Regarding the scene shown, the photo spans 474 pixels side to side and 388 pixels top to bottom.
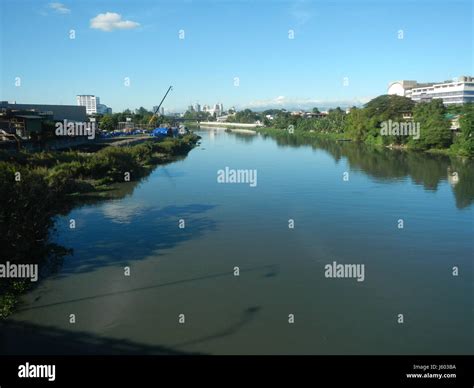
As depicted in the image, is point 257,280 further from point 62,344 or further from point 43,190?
point 43,190

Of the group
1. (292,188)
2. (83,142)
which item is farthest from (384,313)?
(83,142)

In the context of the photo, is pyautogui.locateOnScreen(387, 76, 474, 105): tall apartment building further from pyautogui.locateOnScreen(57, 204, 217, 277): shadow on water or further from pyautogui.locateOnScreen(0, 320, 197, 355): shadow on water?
pyautogui.locateOnScreen(0, 320, 197, 355): shadow on water

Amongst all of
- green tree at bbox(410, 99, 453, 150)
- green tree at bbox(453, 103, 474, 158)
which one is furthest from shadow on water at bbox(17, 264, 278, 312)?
green tree at bbox(410, 99, 453, 150)

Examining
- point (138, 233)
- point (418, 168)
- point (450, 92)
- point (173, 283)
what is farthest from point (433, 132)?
point (450, 92)

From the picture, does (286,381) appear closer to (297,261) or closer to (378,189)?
(297,261)

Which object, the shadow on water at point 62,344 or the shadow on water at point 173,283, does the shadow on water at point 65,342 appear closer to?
the shadow on water at point 62,344

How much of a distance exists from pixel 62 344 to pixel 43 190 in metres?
4.71

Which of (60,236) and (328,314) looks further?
(60,236)

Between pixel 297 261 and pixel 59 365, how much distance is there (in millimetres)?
5613

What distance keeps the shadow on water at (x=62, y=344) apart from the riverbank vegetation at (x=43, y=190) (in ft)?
2.46

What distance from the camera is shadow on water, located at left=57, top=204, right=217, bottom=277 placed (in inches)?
388

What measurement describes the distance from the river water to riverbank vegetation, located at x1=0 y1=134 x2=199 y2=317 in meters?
0.58

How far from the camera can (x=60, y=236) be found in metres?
11.5

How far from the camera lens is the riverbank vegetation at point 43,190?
872 cm
